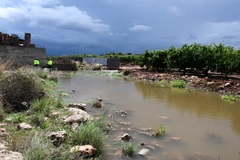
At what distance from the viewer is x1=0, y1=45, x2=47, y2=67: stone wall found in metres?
29.8

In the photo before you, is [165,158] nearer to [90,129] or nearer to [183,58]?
[90,129]

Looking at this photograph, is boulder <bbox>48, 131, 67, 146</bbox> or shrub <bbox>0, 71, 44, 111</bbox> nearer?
boulder <bbox>48, 131, 67, 146</bbox>

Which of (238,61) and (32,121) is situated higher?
(238,61)

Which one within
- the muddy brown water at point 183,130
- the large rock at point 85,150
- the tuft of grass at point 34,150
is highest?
the tuft of grass at point 34,150

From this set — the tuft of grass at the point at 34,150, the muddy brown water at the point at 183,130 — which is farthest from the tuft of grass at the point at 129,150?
the tuft of grass at the point at 34,150

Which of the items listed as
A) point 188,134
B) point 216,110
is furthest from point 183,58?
point 188,134

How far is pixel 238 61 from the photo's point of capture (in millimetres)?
22297

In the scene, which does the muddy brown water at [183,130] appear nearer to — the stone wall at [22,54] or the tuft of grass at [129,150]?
the tuft of grass at [129,150]

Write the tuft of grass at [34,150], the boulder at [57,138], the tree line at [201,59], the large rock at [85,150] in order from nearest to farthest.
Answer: the tuft of grass at [34,150]
the large rock at [85,150]
the boulder at [57,138]
the tree line at [201,59]

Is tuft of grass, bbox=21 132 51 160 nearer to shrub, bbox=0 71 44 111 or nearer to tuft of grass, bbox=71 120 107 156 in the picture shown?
tuft of grass, bbox=71 120 107 156

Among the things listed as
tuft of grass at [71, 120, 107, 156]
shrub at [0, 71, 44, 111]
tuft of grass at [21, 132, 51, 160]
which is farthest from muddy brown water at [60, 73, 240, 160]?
shrub at [0, 71, 44, 111]

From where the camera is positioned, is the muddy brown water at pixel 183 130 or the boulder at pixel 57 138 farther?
the muddy brown water at pixel 183 130

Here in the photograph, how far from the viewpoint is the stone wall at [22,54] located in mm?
29845

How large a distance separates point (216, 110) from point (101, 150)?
7.98 m
